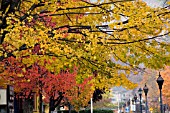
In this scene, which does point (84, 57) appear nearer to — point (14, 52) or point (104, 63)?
point (104, 63)

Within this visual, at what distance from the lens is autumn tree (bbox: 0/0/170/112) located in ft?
44.2

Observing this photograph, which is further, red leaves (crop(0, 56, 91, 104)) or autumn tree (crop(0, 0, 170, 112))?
red leaves (crop(0, 56, 91, 104))

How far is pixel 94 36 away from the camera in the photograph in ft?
45.9

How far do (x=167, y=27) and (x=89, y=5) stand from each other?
8.95 feet

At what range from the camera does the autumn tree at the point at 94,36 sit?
1347cm

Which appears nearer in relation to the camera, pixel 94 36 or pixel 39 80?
pixel 94 36

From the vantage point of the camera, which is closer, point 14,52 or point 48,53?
point 14,52

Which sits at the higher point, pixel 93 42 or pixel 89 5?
pixel 89 5

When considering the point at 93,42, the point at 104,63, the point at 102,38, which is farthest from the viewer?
the point at 104,63

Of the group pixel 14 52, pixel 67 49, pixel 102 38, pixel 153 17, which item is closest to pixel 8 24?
pixel 14 52

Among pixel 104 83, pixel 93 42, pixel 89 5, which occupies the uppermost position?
pixel 89 5

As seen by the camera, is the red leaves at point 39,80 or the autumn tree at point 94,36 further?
the red leaves at point 39,80

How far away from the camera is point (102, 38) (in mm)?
14359

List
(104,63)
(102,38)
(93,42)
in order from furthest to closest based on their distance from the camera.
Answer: (104,63)
(102,38)
(93,42)
